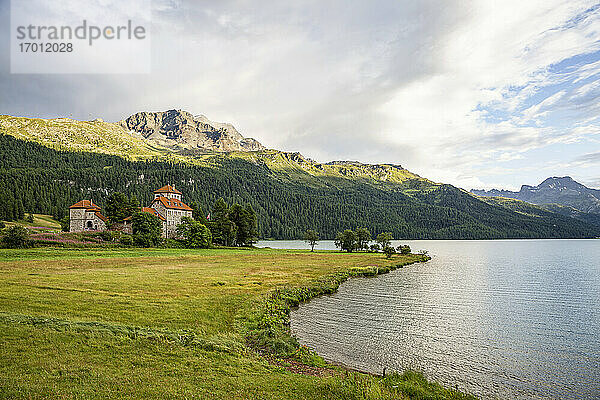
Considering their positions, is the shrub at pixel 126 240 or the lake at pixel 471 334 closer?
the lake at pixel 471 334

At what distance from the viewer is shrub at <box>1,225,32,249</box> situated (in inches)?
2896

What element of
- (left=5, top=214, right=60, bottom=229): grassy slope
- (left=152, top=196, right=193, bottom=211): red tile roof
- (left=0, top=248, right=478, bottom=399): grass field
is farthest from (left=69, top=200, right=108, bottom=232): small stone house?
(left=0, top=248, right=478, bottom=399): grass field

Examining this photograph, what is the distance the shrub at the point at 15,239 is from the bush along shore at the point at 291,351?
67209 mm

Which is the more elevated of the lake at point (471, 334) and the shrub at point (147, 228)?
the shrub at point (147, 228)

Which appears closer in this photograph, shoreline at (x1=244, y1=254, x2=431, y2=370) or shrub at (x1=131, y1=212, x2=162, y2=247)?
shoreline at (x1=244, y1=254, x2=431, y2=370)

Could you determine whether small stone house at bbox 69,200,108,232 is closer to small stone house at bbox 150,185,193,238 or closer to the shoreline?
small stone house at bbox 150,185,193,238

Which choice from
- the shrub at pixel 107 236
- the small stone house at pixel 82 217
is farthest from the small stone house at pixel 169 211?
the shrub at pixel 107 236

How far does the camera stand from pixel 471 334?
3256 cm

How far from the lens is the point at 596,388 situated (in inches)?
834

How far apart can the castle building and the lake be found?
289ft

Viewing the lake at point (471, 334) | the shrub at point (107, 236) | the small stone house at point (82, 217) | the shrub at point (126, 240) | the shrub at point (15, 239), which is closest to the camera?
the lake at point (471, 334)

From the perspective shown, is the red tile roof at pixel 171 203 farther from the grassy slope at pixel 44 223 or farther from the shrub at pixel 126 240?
the grassy slope at pixel 44 223

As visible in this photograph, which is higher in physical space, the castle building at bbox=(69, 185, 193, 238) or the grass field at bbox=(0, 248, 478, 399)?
the castle building at bbox=(69, 185, 193, 238)

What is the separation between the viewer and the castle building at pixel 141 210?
115 m
